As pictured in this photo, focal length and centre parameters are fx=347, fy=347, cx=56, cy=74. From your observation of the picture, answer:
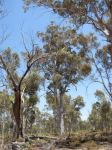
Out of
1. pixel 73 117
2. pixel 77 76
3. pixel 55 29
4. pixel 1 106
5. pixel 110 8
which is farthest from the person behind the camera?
pixel 73 117

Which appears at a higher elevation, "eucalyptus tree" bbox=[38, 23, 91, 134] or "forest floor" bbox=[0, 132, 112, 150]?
"eucalyptus tree" bbox=[38, 23, 91, 134]

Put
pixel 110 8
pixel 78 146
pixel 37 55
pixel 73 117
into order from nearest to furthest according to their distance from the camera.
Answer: pixel 110 8
pixel 78 146
pixel 37 55
pixel 73 117

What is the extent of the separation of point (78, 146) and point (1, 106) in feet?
78.6

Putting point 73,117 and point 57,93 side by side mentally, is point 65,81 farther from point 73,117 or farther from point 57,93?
point 73,117

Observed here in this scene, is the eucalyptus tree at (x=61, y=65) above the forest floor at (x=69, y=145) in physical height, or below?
above

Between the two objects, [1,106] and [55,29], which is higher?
[55,29]

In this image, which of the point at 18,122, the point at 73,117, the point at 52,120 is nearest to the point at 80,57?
the point at 18,122

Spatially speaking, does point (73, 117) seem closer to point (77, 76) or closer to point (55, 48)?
point (77, 76)

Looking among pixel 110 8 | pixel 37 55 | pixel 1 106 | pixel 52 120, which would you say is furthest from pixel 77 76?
pixel 52 120

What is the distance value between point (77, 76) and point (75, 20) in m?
16.0

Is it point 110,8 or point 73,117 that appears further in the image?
point 73,117

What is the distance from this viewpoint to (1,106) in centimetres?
4059

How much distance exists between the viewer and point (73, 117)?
53.4m

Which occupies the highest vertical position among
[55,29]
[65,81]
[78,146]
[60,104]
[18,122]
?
[55,29]
